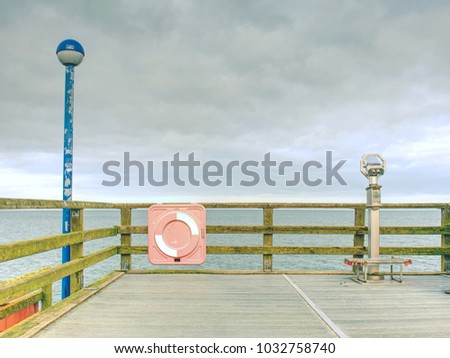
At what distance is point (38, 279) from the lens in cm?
404

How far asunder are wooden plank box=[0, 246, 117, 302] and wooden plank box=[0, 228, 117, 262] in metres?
0.23

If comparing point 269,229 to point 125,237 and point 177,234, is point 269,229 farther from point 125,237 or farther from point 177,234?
point 125,237

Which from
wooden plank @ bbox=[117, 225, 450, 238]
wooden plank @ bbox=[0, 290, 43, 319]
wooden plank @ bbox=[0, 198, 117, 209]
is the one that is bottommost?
wooden plank @ bbox=[0, 290, 43, 319]

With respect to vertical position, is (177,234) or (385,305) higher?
(177,234)

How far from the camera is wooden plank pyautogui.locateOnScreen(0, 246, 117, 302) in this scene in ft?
11.4

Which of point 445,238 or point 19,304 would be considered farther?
point 445,238

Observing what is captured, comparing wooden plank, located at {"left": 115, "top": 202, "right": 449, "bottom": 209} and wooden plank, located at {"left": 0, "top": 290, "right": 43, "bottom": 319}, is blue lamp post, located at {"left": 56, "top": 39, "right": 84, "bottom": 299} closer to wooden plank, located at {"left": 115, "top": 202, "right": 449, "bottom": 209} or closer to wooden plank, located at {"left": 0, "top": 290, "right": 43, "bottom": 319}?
wooden plank, located at {"left": 115, "top": 202, "right": 449, "bottom": 209}

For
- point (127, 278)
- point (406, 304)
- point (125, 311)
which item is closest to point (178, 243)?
point (127, 278)

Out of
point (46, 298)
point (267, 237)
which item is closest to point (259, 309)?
point (267, 237)

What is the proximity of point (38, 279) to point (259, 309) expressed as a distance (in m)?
2.22

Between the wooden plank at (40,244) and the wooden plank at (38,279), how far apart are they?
23cm

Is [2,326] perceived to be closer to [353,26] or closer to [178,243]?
[178,243]

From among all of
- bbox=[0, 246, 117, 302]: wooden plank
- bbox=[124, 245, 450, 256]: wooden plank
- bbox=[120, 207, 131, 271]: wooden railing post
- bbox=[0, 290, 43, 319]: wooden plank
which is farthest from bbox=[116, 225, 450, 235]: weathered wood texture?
bbox=[0, 290, 43, 319]: wooden plank

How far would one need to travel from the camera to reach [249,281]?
6285mm
